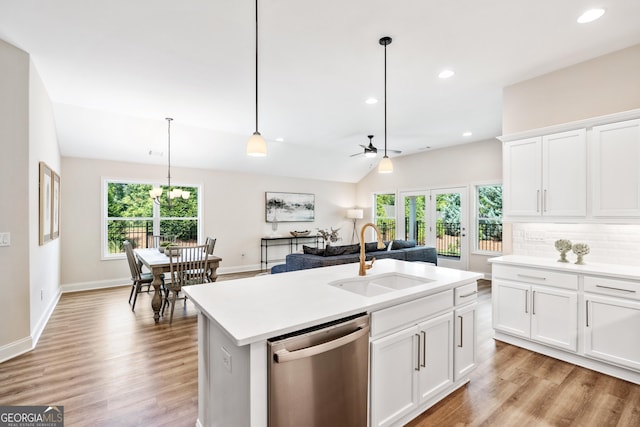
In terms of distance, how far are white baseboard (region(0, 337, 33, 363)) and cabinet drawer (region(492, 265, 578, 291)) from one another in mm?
4836

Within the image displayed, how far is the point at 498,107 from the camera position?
446cm

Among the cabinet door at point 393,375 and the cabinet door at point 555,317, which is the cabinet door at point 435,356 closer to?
the cabinet door at point 393,375

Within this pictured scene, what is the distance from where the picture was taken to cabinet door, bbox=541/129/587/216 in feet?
9.69

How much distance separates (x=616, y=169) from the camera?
277 cm

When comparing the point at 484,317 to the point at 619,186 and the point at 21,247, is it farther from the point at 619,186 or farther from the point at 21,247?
the point at 21,247

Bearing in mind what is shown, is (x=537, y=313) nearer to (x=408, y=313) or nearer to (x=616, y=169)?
(x=616, y=169)

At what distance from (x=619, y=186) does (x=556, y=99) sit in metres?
1.12

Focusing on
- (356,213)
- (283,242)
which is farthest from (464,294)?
(356,213)

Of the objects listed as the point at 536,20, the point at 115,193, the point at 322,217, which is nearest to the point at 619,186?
the point at 536,20

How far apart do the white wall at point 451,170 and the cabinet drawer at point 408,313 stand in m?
5.01

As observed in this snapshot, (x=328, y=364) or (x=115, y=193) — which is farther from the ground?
(x=115, y=193)

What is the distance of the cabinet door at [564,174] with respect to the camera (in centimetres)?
295

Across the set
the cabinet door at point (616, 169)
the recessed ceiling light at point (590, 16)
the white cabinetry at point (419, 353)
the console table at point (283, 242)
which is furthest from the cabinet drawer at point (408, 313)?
the console table at point (283, 242)

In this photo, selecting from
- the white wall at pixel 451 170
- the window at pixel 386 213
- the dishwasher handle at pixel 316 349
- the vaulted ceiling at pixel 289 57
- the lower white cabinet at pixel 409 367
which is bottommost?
the lower white cabinet at pixel 409 367
